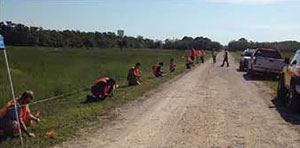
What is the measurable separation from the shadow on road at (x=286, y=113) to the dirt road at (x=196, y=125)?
0.60 ft

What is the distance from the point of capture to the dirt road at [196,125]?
739cm

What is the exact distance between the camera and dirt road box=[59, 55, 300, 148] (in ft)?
24.2

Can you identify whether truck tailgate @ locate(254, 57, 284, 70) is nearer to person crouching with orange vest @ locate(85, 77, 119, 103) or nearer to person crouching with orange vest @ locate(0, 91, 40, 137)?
person crouching with orange vest @ locate(85, 77, 119, 103)

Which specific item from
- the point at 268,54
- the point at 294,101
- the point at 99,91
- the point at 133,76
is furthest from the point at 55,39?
the point at 294,101

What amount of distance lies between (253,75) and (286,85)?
41.1ft

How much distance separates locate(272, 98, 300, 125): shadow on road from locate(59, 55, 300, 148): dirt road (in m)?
0.18

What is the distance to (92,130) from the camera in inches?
333

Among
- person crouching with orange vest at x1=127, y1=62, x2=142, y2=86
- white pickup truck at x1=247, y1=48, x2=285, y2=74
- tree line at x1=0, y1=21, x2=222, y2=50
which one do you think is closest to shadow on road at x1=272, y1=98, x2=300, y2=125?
person crouching with orange vest at x1=127, y1=62, x2=142, y2=86

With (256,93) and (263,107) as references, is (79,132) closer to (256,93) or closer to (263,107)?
(263,107)

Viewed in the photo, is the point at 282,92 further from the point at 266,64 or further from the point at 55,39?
the point at 55,39

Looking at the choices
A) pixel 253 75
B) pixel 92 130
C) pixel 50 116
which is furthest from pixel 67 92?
pixel 253 75

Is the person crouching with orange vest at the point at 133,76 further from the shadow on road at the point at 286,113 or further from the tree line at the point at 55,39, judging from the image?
the tree line at the point at 55,39

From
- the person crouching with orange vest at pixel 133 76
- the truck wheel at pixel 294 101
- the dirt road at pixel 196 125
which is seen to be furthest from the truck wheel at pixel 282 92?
the person crouching with orange vest at pixel 133 76

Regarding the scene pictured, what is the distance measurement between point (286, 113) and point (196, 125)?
10.9ft
